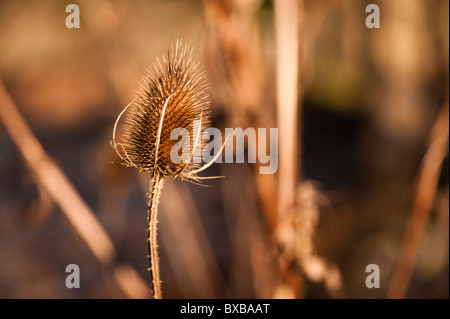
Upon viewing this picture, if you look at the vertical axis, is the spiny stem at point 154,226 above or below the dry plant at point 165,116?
below

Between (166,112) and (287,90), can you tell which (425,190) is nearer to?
(287,90)

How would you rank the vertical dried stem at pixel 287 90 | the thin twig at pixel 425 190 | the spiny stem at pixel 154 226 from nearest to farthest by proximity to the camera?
the spiny stem at pixel 154 226 → the vertical dried stem at pixel 287 90 → the thin twig at pixel 425 190

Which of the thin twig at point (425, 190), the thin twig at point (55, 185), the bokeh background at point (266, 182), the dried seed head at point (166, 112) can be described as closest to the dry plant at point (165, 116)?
the dried seed head at point (166, 112)

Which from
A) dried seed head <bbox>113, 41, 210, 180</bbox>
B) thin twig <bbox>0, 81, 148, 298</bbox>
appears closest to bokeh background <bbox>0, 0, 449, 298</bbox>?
thin twig <bbox>0, 81, 148, 298</bbox>

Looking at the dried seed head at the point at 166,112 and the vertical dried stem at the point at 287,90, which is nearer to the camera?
the dried seed head at the point at 166,112

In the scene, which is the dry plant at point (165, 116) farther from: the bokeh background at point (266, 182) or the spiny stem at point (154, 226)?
the bokeh background at point (266, 182)

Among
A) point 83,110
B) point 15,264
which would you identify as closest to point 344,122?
point 15,264

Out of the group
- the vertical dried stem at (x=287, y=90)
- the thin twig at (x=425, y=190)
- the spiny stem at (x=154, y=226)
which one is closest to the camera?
the spiny stem at (x=154, y=226)

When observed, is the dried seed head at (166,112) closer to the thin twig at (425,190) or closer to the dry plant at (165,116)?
the dry plant at (165,116)
